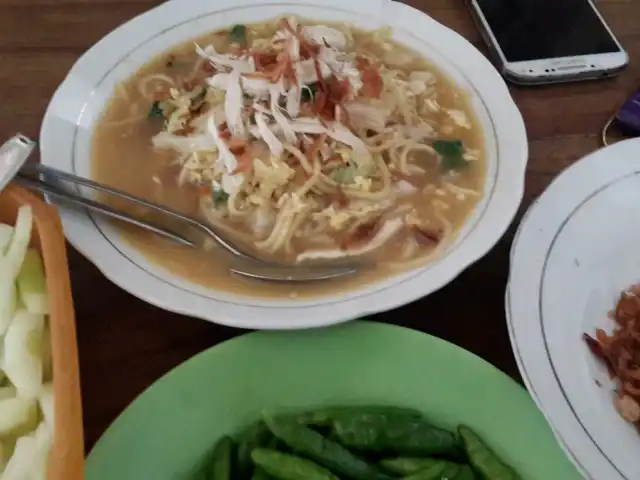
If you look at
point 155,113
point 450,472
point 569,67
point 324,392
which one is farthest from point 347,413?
point 569,67

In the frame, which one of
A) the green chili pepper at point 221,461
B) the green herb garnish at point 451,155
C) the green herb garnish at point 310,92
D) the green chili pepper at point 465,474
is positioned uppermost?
→ the green herb garnish at point 310,92

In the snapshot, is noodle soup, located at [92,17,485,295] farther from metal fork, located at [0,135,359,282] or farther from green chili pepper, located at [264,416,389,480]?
green chili pepper, located at [264,416,389,480]

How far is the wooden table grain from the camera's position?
108cm

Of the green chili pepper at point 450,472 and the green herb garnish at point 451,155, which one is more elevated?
the green herb garnish at point 451,155

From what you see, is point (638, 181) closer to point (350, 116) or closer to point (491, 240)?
point (491, 240)

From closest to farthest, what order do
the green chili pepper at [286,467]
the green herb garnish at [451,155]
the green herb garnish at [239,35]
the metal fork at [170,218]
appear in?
the green chili pepper at [286,467], the metal fork at [170,218], the green herb garnish at [451,155], the green herb garnish at [239,35]

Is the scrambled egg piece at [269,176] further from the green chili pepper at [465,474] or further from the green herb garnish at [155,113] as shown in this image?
the green chili pepper at [465,474]

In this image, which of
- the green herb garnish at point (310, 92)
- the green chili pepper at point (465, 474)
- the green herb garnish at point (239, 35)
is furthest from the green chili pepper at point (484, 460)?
the green herb garnish at point (239, 35)

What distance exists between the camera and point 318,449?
92 centimetres

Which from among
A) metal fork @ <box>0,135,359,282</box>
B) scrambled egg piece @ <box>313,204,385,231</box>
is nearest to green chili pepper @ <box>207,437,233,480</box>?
metal fork @ <box>0,135,359,282</box>

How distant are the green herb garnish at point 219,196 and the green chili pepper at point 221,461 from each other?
434 mm

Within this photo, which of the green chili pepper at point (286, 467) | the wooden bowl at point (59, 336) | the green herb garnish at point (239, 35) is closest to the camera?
the wooden bowl at point (59, 336)

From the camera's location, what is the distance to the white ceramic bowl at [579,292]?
0.91 meters

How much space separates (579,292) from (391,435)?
0.40 meters
